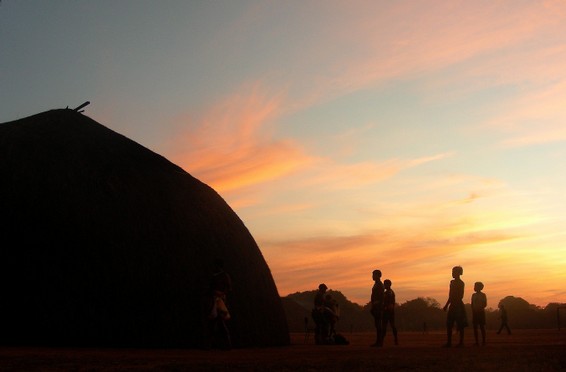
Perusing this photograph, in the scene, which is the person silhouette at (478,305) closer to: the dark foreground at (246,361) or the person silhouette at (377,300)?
the person silhouette at (377,300)

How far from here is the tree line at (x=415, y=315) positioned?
63.1 metres

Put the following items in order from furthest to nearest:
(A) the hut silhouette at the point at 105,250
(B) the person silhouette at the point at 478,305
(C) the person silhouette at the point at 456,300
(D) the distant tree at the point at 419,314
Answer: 1. (D) the distant tree at the point at 419,314
2. (B) the person silhouette at the point at 478,305
3. (C) the person silhouette at the point at 456,300
4. (A) the hut silhouette at the point at 105,250

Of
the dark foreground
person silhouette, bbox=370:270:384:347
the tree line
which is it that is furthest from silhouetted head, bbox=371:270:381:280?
the tree line

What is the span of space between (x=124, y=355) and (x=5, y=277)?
3880mm

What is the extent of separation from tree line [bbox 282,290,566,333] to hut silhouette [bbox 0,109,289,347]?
38.9 meters

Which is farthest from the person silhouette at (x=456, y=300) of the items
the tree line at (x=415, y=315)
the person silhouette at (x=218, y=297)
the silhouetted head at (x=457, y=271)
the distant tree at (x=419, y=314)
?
the distant tree at (x=419, y=314)

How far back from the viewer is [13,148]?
1736 centimetres

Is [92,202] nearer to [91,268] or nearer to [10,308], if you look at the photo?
[91,268]

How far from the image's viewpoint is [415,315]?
3351 inches

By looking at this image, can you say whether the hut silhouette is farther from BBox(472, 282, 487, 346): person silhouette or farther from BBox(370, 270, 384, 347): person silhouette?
BBox(472, 282, 487, 346): person silhouette

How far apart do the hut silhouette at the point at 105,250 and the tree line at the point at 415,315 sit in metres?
38.9

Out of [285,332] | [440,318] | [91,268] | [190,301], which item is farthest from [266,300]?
[440,318]

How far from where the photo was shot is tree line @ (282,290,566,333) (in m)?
63.1

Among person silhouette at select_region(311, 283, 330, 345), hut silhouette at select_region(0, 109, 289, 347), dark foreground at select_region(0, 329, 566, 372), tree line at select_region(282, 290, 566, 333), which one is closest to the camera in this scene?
dark foreground at select_region(0, 329, 566, 372)
